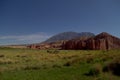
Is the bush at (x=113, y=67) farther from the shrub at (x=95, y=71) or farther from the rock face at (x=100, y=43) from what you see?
the rock face at (x=100, y=43)

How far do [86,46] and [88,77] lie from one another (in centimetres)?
9948

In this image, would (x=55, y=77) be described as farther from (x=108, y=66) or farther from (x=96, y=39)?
(x=96, y=39)

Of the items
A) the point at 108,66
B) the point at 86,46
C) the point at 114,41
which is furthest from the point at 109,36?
the point at 108,66

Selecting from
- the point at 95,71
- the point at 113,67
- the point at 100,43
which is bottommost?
the point at 95,71

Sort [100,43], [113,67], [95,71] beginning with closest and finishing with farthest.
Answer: [95,71], [113,67], [100,43]

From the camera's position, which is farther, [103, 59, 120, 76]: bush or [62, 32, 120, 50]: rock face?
[62, 32, 120, 50]: rock face

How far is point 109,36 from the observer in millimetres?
118250

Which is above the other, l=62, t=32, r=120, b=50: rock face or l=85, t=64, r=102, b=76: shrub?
l=62, t=32, r=120, b=50: rock face

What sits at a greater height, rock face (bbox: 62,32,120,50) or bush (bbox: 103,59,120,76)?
rock face (bbox: 62,32,120,50)

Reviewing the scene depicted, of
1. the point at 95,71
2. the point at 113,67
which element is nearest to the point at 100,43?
the point at 113,67

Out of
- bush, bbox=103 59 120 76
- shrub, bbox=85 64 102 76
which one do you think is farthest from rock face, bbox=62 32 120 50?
shrub, bbox=85 64 102 76

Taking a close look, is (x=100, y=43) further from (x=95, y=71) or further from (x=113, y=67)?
(x=95, y=71)

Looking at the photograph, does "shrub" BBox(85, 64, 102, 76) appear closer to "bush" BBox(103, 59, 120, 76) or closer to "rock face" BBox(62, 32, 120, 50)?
"bush" BBox(103, 59, 120, 76)

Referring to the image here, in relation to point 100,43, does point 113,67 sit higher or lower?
lower
